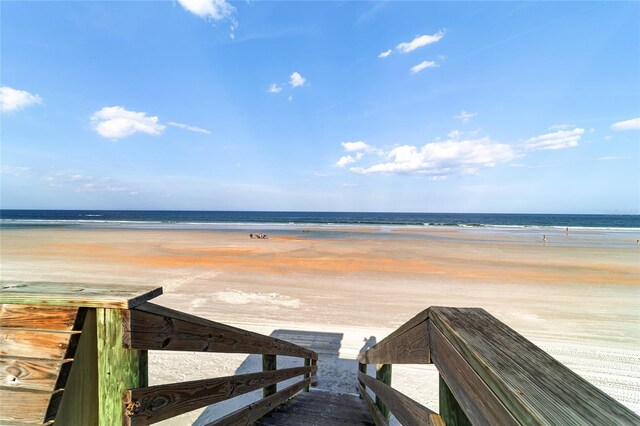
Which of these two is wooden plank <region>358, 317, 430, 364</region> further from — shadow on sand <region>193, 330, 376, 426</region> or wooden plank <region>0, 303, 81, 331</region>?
shadow on sand <region>193, 330, 376, 426</region>

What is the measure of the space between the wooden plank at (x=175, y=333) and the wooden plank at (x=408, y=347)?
0.95 metres

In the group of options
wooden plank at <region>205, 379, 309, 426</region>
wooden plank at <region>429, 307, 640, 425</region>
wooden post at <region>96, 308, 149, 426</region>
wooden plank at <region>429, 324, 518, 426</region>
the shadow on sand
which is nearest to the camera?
wooden plank at <region>429, 307, 640, 425</region>

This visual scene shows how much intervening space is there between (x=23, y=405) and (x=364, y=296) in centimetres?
784

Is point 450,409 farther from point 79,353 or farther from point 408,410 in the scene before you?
point 79,353

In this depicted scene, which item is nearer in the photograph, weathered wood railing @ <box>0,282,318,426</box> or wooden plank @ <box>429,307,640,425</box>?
wooden plank @ <box>429,307,640,425</box>

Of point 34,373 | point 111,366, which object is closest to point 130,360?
point 111,366

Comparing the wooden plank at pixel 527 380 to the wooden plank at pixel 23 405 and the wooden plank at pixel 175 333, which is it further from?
the wooden plank at pixel 23 405

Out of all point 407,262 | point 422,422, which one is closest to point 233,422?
point 422,422

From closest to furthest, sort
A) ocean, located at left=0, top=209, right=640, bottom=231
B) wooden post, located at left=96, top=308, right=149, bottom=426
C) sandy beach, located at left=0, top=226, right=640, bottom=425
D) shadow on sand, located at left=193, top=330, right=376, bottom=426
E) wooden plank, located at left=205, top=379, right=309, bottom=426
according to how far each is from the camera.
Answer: wooden post, located at left=96, top=308, right=149, bottom=426, wooden plank, located at left=205, top=379, right=309, bottom=426, shadow on sand, located at left=193, top=330, right=376, bottom=426, sandy beach, located at left=0, top=226, right=640, bottom=425, ocean, located at left=0, top=209, right=640, bottom=231

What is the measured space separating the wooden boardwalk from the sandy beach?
34.4 inches

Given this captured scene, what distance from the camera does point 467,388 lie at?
916mm

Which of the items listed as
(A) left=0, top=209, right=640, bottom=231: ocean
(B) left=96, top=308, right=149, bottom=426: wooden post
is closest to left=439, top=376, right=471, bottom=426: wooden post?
(B) left=96, top=308, right=149, bottom=426: wooden post

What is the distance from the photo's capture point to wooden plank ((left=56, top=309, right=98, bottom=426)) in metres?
1.01

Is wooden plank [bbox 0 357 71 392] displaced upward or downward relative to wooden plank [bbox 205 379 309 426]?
upward
